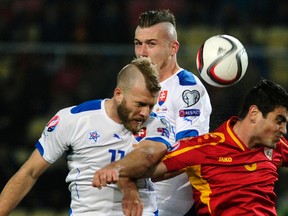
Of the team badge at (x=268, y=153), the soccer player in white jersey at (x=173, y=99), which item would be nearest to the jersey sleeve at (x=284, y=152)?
the team badge at (x=268, y=153)

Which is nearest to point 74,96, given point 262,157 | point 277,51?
point 277,51

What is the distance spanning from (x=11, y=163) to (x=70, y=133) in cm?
553

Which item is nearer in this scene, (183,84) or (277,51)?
(183,84)

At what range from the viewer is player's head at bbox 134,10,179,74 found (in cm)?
596

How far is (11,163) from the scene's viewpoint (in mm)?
10320

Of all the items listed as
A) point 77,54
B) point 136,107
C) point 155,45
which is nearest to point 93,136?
point 136,107

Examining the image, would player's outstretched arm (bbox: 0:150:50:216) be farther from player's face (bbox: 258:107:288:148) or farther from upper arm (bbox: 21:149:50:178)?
player's face (bbox: 258:107:288:148)

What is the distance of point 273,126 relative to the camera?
518 cm

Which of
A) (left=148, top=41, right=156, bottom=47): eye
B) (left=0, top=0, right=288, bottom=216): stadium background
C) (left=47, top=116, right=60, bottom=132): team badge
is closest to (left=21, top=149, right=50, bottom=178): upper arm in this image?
(left=47, top=116, right=60, bottom=132): team badge

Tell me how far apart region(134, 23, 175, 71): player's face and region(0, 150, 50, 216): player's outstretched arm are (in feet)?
4.41

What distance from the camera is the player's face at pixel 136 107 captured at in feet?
15.8

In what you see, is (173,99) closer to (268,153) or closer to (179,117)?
(179,117)

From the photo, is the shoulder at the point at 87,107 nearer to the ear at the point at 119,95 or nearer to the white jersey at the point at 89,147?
the white jersey at the point at 89,147

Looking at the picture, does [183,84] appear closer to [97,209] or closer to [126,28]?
[97,209]
